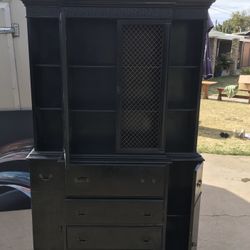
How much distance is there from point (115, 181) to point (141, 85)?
0.71 meters

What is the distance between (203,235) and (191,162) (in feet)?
4.33

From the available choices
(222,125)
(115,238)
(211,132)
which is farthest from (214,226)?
(222,125)

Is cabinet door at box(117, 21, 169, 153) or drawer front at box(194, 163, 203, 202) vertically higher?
cabinet door at box(117, 21, 169, 153)

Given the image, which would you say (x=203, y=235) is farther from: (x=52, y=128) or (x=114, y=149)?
(x=52, y=128)

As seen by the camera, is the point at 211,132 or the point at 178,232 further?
the point at 211,132

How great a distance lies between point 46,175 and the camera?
91.7 inches

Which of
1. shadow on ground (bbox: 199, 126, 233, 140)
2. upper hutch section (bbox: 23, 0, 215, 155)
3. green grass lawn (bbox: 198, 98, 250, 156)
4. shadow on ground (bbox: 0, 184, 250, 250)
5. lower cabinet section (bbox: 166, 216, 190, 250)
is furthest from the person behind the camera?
shadow on ground (bbox: 199, 126, 233, 140)

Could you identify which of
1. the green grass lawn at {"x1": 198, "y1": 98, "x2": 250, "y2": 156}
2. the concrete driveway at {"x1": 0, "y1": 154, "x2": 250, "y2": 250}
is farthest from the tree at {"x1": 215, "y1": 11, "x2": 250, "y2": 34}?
the concrete driveway at {"x1": 0, "y1": 154, "x2": 250, "y2": 250}

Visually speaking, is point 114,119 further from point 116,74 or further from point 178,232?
point 178,232

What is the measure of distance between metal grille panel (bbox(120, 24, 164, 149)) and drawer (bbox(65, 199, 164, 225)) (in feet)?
1.38

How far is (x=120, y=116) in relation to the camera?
2289mm

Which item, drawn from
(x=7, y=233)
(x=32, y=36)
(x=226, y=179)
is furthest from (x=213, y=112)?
(x=32, y=36)

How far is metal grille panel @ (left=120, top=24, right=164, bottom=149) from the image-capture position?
7.22 feet

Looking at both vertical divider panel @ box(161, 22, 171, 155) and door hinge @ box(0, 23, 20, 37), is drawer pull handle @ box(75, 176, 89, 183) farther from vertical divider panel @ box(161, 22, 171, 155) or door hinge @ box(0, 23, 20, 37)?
door hinge @ box(0, 23, 20, 37)
